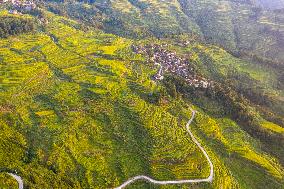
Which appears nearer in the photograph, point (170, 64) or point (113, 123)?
point (113, 123)

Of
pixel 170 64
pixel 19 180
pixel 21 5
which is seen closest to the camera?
pixel 19 180

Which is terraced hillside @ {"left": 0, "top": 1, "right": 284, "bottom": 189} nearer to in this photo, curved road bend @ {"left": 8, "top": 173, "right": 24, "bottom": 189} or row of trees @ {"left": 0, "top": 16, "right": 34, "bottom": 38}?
curved road bend @ {"left": 8, "top": 173, "right": 24, "bottom": 189}

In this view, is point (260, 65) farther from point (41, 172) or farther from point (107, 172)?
point (41, 172)

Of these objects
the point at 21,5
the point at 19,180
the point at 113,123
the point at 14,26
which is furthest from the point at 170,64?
the point at 21,5

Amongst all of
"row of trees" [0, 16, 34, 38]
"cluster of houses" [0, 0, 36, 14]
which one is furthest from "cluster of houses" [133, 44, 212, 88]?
"cluster of houses" [0, 0, 36, 14]

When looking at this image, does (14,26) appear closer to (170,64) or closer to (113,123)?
(170,64)
